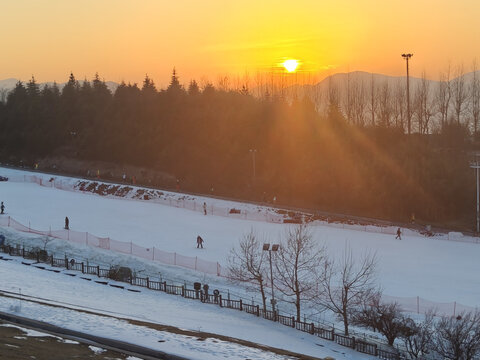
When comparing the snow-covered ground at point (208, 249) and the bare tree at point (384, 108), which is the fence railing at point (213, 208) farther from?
the bare tree at point (384, 108)

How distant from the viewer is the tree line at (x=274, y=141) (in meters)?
62.7

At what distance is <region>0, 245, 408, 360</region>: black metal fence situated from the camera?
19.3 metres

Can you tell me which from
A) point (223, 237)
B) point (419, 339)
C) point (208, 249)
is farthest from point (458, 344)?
point (223, 237)

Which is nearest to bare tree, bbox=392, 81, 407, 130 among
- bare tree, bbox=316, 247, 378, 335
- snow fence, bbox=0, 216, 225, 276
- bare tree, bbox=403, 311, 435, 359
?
bare tree, bbox=316, 247, 378, 335

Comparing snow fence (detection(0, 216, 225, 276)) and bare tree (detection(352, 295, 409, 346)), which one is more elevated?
snow fence (detection(0, 216, 225, 276))

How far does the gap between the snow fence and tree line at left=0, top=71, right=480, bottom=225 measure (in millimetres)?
26218

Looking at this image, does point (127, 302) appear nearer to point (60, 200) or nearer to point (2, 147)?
point (60, 200)

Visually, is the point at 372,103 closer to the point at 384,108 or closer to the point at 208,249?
the point at 384,108

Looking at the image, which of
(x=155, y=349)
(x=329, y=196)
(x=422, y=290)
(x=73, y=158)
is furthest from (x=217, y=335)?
(x=73, y=158)

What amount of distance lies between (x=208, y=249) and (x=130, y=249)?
5271 mm

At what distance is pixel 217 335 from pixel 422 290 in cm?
1513

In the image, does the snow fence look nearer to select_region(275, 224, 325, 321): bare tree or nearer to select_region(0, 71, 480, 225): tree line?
select_region(275, 224, 325, 321): bare tree

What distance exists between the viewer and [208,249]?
35.9 meters

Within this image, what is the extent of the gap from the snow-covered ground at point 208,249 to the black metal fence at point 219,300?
0.54m
